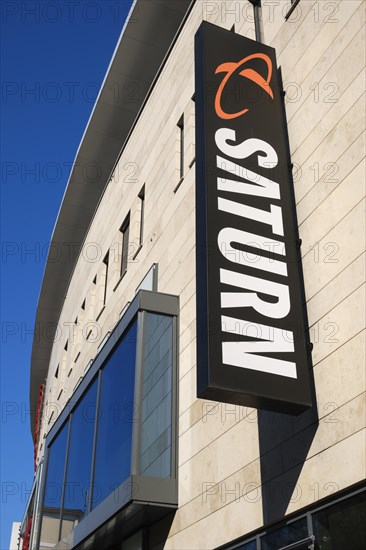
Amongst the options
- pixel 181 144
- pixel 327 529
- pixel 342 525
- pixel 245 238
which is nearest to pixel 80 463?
pixel 181 144

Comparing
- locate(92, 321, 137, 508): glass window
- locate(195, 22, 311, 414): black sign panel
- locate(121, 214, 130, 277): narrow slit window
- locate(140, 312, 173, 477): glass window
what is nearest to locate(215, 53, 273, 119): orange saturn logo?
locate(195, 22, 311, 414): black sign panel

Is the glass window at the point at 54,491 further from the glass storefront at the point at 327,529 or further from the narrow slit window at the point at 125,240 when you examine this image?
the glass storefront at the point at 327,529

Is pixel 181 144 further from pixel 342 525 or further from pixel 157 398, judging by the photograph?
pixel 342 525

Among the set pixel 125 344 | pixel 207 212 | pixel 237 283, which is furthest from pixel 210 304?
pixel 125 344

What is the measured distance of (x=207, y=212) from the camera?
329 inches

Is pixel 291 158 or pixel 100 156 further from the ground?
pixel 100 156

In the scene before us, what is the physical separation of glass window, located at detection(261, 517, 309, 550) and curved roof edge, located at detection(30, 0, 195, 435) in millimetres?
11724

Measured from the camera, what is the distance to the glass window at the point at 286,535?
285 inches

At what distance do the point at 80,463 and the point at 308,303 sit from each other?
788 cm

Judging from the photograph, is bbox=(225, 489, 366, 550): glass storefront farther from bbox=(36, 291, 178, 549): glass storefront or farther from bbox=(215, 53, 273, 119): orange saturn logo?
bbox=(215, 53, 273, 119): orange saturn logo

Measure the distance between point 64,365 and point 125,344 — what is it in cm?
1451

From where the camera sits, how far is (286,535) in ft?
24.7

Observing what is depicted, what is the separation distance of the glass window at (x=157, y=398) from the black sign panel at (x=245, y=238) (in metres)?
3.98

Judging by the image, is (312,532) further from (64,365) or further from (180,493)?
(64,365)
